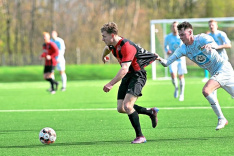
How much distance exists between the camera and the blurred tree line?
157 ft

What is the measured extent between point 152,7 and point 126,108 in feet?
163

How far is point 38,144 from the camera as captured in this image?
8.36m

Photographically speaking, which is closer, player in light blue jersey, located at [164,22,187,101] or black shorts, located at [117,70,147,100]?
black shorts, located at [117,70,147,100]

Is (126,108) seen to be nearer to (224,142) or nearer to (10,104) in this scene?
(224,142)

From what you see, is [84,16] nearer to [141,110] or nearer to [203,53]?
[141,110]

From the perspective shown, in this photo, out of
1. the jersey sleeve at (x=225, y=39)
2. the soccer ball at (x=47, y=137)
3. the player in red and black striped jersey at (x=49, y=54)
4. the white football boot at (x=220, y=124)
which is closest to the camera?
the soccer ball at (x=47, y=137)

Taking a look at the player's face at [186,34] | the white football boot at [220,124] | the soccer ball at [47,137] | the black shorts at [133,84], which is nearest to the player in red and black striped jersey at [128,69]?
the black shorts at [133,84]

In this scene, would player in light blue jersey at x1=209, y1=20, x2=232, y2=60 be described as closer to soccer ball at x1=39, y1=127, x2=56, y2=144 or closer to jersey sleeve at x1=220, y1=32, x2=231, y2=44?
jersey sleeve at x1=220, y1=32, x2=231, y2=44

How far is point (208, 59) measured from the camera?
898 cm

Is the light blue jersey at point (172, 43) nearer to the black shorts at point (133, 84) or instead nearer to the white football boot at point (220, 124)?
the white football boot at point (220, 124)

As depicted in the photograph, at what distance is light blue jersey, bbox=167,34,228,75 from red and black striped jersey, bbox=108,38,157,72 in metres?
0.62

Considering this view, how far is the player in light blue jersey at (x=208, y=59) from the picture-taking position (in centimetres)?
884

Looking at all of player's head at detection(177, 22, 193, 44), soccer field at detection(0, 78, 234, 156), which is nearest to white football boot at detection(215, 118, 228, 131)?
soccer field at detection(0, 78, 234, 156)

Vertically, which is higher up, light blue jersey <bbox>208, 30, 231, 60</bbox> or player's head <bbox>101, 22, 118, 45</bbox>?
player's head <bbox>101, 22, 118, 45</bbox>
